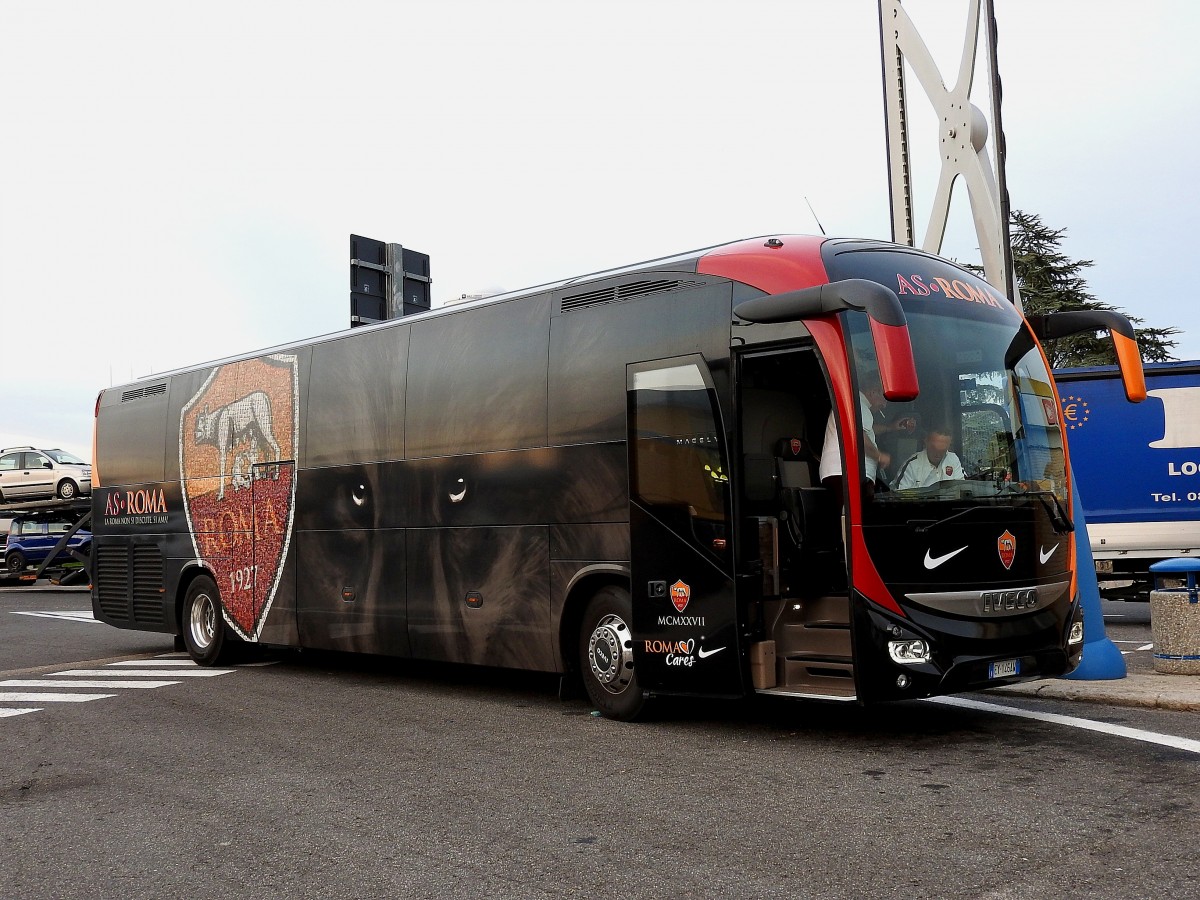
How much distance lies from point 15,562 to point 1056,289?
108 ft

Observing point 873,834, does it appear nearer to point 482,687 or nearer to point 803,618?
point 803,618

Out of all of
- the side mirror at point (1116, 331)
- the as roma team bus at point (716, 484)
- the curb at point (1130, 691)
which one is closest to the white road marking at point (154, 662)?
the as roma team bus at point (716, 484)

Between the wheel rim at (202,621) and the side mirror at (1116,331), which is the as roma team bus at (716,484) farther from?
the wheel rim at (202,621)

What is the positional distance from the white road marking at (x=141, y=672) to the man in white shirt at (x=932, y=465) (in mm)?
8699

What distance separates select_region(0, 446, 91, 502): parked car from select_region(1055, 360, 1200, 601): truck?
98.2ft

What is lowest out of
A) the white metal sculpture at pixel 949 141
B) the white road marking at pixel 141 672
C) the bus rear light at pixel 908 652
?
the white road marking at pixel 141 672

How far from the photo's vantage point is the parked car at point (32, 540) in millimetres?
36562

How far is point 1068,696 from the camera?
9.75m

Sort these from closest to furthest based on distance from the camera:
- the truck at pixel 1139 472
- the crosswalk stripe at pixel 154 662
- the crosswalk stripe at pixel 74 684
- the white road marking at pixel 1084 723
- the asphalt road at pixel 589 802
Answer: the asphalt road at pixel 589 802 < the white road marking at pixel 1084 723 < the crosswalk stripe at pixel 74 684 < the crosswalk stripe at pixel 154 662 < the truck at pixel 1139 472

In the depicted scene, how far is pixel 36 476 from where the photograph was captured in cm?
3791

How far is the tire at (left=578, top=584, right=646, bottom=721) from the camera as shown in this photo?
9.40 metres

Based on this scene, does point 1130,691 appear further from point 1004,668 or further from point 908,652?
point 908,652

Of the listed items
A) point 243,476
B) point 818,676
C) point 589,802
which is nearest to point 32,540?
point 243,476

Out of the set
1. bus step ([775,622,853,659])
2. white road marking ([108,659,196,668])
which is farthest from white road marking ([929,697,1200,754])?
white road marking ([108,659,196,668])
